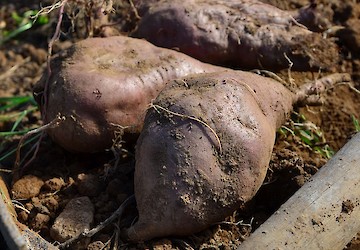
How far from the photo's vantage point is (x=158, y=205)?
1660 mm

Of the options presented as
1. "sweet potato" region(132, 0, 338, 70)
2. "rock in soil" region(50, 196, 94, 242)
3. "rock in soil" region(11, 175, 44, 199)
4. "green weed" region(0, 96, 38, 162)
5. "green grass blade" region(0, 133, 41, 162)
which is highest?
"sweet potato" region(132, 0, 338, 70)

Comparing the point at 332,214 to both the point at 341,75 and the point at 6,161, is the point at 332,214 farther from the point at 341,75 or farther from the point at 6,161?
the point at 6,161

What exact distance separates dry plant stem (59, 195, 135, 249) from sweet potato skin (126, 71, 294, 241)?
2.9 inches

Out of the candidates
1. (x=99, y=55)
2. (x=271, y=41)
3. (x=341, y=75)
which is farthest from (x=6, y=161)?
(x=341, y=75)

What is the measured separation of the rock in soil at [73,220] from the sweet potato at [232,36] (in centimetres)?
65

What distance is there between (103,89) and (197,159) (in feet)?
1.29

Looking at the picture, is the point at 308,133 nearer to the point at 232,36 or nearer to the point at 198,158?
the point at 232,36

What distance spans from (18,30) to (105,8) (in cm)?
82

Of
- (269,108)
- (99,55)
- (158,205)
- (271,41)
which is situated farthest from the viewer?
(271,41)

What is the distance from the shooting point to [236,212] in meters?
1.82

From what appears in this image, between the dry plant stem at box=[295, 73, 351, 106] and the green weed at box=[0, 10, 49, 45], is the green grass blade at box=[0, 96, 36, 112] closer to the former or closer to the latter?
the green weed at box=[0, 10, 49, 45]

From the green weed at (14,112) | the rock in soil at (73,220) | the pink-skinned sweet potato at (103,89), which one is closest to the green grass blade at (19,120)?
the green weed at (14,112)

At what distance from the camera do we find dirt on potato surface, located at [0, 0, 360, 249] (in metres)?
1.75

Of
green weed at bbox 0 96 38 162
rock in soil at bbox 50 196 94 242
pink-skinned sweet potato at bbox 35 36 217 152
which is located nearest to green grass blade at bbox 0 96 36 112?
green weed at bbox 0 96 38 162
